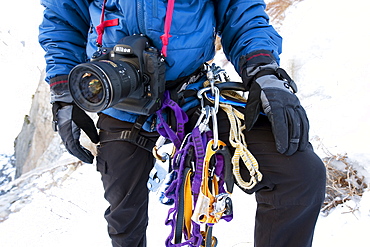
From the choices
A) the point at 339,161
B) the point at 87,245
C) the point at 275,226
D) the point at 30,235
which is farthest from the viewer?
the point at 30,235

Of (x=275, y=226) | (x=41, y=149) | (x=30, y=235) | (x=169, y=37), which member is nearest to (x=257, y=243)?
(x=275, y=226)

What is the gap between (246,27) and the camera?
47.6 inches

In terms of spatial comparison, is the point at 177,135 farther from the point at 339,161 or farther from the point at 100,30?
the point at 339,161

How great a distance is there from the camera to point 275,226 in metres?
1.02

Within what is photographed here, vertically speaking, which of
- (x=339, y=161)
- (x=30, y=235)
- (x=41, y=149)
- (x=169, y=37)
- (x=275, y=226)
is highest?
(x=169, y=37)

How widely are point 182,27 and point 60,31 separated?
683 millimetres

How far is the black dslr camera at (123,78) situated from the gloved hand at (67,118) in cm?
36

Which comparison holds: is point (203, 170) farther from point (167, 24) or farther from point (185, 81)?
point (167, 24)

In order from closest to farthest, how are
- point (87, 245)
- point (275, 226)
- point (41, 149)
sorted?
1. point (275, 226)
2. point (87, 245)
3. point (41, 149)

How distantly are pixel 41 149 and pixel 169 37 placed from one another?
7117 millimetres

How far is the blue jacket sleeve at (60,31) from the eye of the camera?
1.41m

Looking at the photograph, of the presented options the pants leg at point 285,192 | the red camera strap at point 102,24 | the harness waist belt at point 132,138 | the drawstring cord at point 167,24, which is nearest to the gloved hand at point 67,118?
the harness waist belt at point 132,138

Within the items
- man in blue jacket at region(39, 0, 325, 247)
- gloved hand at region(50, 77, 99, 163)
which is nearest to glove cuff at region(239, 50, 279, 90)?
man in blue jacket at region(39, 0, 325, 247)

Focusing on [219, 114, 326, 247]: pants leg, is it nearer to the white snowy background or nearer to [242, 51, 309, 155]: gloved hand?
[242, 51, 309, 155]: gloved hand
